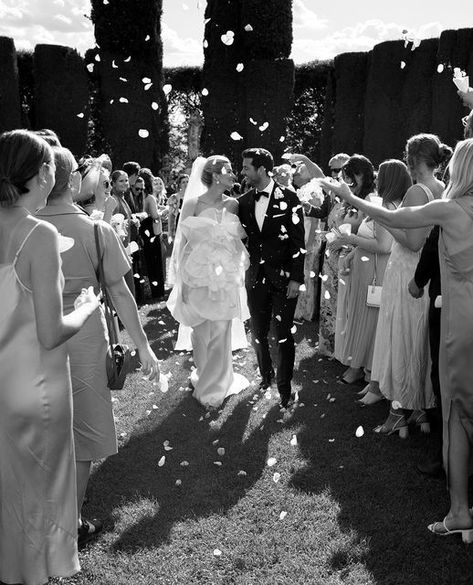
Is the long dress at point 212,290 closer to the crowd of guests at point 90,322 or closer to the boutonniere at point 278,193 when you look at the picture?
the crowd of guests at point 90,322

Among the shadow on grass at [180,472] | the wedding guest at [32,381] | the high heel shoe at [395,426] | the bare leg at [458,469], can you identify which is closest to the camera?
the wedding guest at [32,381]

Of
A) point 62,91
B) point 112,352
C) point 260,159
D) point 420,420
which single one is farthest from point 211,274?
point 62,91

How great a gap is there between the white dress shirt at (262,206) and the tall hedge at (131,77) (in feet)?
38.8

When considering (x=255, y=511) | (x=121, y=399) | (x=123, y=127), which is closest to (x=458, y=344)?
(x=255, y=511)

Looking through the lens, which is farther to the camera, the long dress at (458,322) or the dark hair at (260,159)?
the dark hair at (260,159)

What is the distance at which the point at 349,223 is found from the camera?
5934mm

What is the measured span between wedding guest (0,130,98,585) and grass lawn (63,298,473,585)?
0.57 meters

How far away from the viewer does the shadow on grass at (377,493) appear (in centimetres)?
315

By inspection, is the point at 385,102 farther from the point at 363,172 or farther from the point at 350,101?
the point at 363,172

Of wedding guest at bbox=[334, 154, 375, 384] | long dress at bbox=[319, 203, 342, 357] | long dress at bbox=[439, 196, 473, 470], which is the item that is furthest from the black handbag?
long dress at bbox=[319, 203, 342, 357]

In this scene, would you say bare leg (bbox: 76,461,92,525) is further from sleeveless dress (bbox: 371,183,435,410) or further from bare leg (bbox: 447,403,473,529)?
sleeveless dress (bbox: 371,183,435,410)

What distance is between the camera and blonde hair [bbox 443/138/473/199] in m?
3.09

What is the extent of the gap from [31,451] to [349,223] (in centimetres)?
407

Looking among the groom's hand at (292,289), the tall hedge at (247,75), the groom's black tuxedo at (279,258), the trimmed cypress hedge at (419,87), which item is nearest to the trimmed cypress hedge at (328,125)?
the tall hedge at (247,75)
